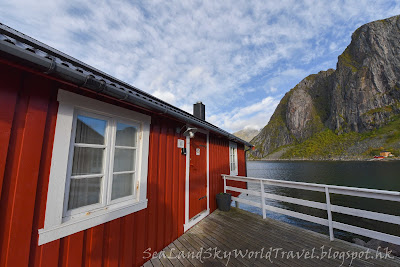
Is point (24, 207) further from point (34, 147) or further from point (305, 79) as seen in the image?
point (305, 79)

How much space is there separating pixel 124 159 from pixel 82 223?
0.91m

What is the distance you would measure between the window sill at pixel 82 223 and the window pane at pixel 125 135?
95 centimetres

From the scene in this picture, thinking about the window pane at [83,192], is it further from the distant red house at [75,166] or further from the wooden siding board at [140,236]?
the wooden siding board at [140,236]

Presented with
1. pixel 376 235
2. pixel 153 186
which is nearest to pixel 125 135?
pixel 153 186

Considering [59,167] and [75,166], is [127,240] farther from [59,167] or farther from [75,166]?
[59,167]

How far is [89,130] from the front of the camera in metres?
2.00

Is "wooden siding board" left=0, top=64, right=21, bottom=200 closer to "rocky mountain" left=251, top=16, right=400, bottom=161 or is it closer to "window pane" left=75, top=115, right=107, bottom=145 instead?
"window pane" left=75, top=115, right=107, bottom=145

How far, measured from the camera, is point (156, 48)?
837 cm

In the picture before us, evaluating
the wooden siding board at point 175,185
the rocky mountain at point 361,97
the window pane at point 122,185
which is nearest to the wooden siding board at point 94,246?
the window pane at point 122,185

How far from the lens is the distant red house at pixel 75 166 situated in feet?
4.48

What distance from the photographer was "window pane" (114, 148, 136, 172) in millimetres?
2270

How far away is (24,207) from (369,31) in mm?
→ 103324

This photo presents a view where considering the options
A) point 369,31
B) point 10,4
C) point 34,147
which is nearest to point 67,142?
point 34,147

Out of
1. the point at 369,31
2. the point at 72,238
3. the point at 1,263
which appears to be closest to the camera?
the point at 1,263
